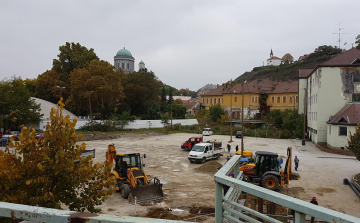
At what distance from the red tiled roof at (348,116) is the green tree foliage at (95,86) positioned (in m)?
39.5

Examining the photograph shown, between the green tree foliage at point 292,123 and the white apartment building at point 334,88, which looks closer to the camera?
the white apartment building at point 334,88

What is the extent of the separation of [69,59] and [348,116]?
58.8 metres

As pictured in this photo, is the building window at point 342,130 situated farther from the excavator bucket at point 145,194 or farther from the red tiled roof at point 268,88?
the red tiled roof at point 268,88

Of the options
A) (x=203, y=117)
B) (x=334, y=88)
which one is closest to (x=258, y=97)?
(x=203, y=117)

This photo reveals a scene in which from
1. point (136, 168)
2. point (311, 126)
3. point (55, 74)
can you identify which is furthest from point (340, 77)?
point (55, 74)

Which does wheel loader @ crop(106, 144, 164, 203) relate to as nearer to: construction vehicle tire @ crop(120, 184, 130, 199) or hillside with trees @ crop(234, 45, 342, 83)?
construction vehicle tire @ crop(120, 184, 130, 199)

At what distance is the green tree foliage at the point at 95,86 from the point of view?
52.9 meters

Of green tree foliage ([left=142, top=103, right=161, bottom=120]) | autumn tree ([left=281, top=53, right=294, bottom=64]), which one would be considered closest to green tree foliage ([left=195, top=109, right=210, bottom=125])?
green tree foliage ([left=142, top=103, right=161, bottom=120])

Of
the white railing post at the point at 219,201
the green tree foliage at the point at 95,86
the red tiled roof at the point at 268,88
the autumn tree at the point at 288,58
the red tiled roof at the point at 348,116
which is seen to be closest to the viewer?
the white railing post at the point at 219,201

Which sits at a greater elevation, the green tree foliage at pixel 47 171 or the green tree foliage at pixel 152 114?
the green tree foliage at pixel 152 114

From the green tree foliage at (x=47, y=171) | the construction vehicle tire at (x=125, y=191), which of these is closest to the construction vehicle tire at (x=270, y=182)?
the construction vehicle tire at (x=125, y=191)

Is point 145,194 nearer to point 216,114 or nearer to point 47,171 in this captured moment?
point 47,171

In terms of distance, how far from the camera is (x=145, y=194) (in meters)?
14.0

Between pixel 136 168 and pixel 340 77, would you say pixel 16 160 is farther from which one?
pixel 340 77
